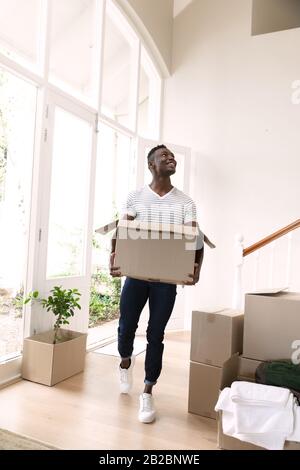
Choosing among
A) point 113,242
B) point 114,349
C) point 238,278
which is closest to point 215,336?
point 113,242

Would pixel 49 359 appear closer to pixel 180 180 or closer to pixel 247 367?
pixel 247 367

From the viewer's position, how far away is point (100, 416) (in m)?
1.90

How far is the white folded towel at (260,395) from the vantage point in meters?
1.47

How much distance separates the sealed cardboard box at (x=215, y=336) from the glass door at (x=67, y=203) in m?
1.15

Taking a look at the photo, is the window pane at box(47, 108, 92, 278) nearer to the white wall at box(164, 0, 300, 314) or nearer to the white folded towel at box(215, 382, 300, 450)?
the white wall at box(164, 0, 300, 314)

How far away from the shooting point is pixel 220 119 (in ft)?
12.9

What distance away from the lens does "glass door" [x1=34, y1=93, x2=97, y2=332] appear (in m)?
2.59

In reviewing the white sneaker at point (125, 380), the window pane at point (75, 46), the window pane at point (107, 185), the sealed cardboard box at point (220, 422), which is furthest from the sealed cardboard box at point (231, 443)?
the window pane at point (107, 185)

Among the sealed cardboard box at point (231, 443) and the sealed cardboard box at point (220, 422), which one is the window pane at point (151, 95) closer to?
the sealed cardboard box at point (220, 422)

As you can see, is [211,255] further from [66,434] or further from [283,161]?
[66,434]

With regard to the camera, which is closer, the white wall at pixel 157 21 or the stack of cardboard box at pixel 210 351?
A: the stack of cardboard box at pixel 210 351

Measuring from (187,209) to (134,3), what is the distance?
247cm

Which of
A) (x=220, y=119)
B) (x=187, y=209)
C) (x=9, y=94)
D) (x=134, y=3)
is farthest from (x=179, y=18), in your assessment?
(x=187, y=209)

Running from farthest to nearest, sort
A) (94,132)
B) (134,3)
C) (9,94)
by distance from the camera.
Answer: (134,3)
(94,132)
(9,94)
